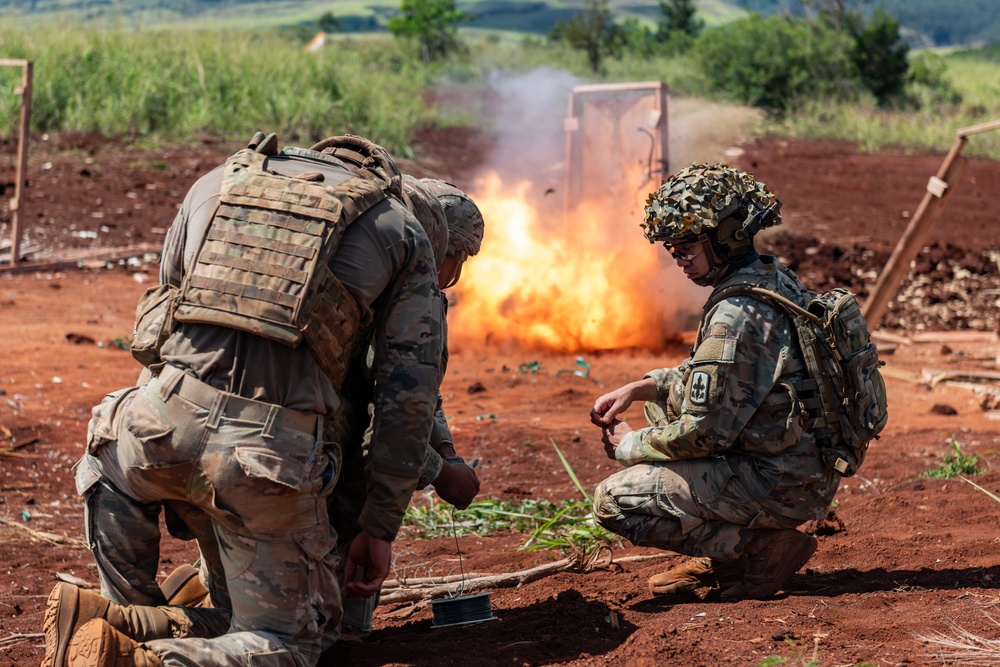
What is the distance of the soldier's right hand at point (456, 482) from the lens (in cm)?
390

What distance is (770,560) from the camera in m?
4.13

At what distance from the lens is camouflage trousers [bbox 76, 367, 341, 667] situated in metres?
3.14

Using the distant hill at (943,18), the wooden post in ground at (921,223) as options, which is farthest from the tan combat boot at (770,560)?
the distant hill at (943,18)

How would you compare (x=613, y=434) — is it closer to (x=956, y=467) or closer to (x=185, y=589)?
(x=185, y=589)

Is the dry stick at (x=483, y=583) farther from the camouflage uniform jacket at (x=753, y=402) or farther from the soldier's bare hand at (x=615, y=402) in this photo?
the camouflage uniform jacket at (x=753, y=402)

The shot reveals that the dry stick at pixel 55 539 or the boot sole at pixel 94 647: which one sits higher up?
the boot sole at pixel 94 647

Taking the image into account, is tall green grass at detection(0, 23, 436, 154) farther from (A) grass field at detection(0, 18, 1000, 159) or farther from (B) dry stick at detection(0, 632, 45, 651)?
(B) dry stick at detection(0, 632, 45, 651)

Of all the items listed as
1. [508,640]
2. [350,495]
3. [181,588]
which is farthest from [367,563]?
[181,588]

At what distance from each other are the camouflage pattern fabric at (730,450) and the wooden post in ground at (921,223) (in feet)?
14.2

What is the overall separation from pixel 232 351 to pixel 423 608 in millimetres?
1744

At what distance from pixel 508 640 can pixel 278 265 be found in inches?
60.6

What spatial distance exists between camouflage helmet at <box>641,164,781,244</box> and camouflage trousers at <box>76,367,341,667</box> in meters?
1.50

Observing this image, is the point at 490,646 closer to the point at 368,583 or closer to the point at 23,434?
the point at 368,583

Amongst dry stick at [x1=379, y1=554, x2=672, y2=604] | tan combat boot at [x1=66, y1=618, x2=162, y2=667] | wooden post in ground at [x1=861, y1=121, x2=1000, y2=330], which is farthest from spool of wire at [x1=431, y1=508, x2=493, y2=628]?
wooden post in ground at [x1=861, y1=121, x2=1000, y2=330]
